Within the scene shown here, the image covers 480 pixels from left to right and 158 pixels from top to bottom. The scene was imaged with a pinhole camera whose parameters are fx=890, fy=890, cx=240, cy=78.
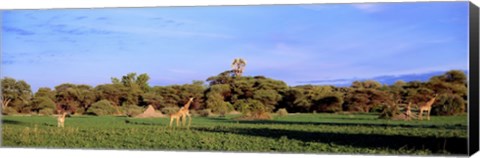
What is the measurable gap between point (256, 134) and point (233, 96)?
74 cm

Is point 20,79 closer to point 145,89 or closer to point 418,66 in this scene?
A: point 145,89

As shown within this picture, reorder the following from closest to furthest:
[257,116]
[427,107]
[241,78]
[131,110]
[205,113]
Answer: [427,107] → [241,78] → [257,116] → [205,113] → [131,110]

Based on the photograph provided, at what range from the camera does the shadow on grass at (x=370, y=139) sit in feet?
40.0

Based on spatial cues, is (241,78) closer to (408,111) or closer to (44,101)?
(408,111)

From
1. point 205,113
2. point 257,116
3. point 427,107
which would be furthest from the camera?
point 205,113

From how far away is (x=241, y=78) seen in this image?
13.3 metres

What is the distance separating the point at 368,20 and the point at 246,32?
1.80 metres

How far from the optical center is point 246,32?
514 inches

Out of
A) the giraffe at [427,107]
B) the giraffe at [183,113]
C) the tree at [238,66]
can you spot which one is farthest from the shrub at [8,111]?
the giraffe at [427,107]

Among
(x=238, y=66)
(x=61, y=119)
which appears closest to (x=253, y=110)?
(x=238, y=66)

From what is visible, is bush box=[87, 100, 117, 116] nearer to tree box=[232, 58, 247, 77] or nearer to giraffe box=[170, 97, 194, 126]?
giraffe box=[170, 97, 194, 126]

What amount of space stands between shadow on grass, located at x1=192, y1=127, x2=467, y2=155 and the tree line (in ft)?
1.06

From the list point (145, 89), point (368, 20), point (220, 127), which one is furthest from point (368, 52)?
point (145, 89)

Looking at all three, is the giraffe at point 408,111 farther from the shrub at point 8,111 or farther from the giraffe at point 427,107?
the shrub at point 8,111
